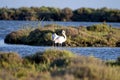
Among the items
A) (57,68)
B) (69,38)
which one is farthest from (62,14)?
(57,68)

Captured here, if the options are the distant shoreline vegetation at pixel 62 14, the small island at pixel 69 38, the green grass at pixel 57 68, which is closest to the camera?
the green grass at pixel 57 68

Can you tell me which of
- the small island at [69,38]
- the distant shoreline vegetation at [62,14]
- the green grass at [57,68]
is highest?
the green grass at [57,68]

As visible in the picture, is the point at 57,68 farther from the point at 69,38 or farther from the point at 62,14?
the point at 62,14

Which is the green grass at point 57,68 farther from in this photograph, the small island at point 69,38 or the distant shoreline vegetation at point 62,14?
the distant shoreline vegetation at point 62,14

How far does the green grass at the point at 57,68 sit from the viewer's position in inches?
562

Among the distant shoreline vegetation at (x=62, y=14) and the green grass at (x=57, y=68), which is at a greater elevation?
the green grass at (x=57, y=68)

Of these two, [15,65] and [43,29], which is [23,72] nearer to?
[15,65]

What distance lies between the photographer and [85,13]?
9925 centimetres

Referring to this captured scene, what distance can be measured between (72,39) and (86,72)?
1145 inches

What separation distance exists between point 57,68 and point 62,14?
83.2m

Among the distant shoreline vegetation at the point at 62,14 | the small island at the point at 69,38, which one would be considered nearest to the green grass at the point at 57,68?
the small island at the point at 69,38

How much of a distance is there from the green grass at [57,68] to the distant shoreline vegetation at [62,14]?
228 ft

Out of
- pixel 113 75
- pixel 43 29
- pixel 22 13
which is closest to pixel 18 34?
pixel 43 29

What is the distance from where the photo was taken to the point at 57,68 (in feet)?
57.3
